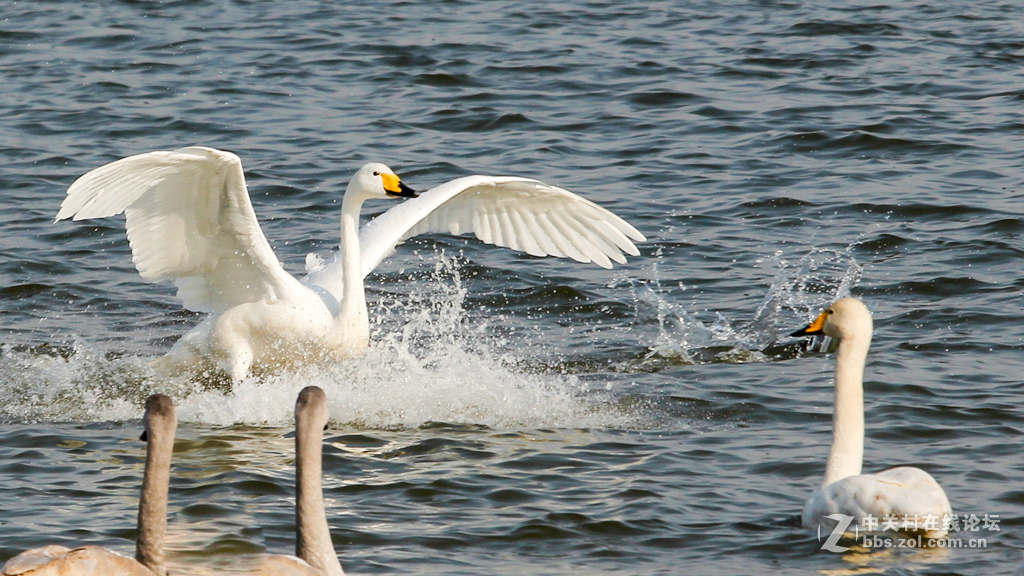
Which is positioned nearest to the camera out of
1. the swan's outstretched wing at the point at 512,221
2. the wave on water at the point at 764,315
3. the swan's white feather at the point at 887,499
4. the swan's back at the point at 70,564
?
the swan's back at the point at 70,564

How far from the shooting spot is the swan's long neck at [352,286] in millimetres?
8297

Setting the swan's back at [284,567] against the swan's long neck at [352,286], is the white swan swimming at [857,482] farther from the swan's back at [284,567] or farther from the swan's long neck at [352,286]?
the swan's long neck at [352,286]

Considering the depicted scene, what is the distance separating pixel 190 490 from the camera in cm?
649

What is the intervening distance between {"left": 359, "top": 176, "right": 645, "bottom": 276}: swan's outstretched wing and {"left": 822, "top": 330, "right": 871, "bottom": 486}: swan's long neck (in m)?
2.74

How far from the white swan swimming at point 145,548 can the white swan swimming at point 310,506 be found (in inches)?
15.5

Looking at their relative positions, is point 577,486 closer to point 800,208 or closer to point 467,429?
point 467,429

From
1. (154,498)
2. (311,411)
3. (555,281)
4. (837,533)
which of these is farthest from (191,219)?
(837,533)

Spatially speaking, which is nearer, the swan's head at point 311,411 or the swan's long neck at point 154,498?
the swan's long neck at point 154,498

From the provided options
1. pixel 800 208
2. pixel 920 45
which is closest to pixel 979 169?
pixel 800 208

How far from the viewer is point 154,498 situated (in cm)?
477

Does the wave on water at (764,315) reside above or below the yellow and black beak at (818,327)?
below

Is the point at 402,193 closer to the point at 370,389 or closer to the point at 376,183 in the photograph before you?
the point at 376,183

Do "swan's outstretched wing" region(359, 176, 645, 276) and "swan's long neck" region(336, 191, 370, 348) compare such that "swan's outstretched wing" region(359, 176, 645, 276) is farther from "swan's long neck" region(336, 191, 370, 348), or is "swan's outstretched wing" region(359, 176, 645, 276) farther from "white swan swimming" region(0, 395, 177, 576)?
"white swan swimming" region(0, 395, 177, 576)

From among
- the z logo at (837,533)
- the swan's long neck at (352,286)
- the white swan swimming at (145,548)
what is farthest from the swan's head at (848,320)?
the swan's long neck at (352,286)
